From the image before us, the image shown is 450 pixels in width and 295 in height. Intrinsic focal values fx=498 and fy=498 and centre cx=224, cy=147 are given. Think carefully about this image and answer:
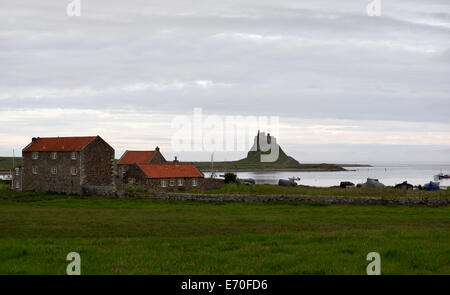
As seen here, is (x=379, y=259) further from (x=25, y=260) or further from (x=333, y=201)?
(x=333, y=201)

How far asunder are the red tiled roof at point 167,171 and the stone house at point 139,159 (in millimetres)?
8215

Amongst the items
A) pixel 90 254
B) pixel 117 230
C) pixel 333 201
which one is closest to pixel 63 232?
pixel 117 230

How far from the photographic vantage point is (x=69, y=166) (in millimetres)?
68688

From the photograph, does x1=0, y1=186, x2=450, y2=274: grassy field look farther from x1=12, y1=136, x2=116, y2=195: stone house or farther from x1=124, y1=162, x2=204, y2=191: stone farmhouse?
x1=124, y1=162, x2=204, y2=191: stone farmhouse

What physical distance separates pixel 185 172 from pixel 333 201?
31289 millimetres

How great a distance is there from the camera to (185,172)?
75.2m

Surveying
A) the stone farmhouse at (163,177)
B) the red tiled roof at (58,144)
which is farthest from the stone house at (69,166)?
the stone farmhouse at (163,177)

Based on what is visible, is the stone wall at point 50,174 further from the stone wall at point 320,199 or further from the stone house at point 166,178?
the stone wall at point 320,199

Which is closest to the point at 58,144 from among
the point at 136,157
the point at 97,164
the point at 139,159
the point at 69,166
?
the point at 69,166

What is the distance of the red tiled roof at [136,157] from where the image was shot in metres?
83.1

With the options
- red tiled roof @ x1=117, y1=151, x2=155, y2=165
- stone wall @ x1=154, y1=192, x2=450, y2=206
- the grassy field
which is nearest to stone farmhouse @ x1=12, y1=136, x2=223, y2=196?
red tiled roof @ x1=117, y1=151, x2=155, y2=165

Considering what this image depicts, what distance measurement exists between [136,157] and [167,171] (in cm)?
1368

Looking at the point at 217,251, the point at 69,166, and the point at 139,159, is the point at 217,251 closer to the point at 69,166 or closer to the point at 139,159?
the point at 69,166
